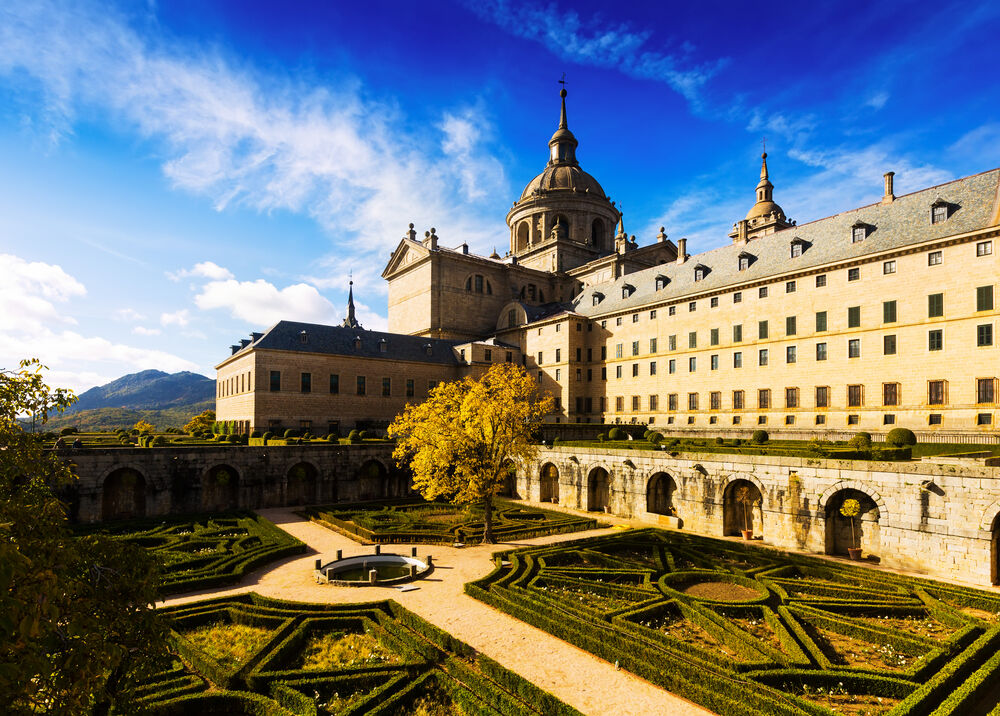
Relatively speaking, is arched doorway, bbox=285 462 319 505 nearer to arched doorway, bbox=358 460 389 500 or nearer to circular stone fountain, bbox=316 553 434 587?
arched doorway, bbox=358 460 389 500

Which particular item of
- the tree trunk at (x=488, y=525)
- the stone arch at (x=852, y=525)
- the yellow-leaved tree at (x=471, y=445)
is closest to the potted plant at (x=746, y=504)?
the stone arch at (x=852, y=525)

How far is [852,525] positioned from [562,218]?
209 ft

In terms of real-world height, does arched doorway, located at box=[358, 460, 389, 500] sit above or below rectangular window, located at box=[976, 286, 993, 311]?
below

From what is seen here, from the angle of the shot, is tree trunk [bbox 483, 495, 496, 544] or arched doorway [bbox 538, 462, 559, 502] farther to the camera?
arched doorway [bbox 538, 462, 559, 502]

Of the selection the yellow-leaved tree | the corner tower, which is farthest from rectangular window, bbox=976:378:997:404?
the corner tower

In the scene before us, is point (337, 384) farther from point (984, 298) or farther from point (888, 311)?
point (984, 298)

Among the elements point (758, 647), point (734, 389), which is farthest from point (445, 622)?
point (734, 389)

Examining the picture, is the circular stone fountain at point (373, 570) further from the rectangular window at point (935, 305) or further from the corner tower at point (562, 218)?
the corner tower at point (562, 218)

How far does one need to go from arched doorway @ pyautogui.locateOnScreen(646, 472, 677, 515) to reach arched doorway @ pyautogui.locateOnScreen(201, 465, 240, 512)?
26909 millimetres

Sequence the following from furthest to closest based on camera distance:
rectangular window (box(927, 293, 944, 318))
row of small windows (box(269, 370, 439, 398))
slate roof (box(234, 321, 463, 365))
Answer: slate roof (box(234, 321, 463, 365)), row of small windows (box(269, 370, 439, 398)), rectangular window (box(927, 293, 944, 318))

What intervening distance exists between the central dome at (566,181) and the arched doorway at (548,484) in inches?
2062

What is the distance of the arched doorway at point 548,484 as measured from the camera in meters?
40.7

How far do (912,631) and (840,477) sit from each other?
914cm

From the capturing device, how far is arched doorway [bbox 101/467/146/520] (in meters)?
32.3
